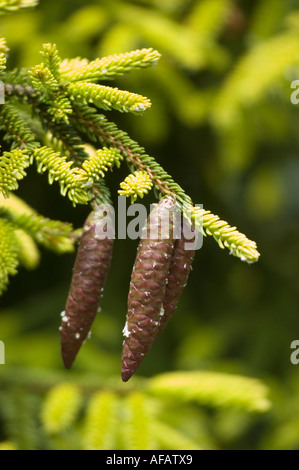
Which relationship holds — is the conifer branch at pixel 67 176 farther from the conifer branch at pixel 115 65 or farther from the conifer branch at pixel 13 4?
the conifer branch at pixel 13 4

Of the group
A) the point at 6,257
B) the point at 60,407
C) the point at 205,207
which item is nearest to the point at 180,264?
the point at 6,257

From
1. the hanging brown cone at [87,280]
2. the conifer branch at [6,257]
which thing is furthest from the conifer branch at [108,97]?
the conifer branch at [6,257]

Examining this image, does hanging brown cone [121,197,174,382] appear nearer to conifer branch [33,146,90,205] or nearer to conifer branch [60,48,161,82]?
conifer branch [33,146,90,205]

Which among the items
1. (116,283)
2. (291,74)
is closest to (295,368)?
(116,283)

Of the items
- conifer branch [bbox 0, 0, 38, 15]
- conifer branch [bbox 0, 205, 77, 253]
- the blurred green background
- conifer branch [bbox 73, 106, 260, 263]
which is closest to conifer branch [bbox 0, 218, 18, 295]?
conifer branch [bbox 0, 205, 77, 253]
